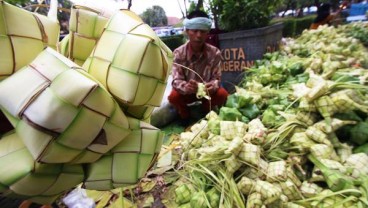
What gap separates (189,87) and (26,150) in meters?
1.82

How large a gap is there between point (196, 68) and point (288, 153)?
151 centimetres

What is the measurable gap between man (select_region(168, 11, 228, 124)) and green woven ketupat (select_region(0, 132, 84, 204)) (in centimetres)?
178

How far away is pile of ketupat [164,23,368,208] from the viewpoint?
3.06ft

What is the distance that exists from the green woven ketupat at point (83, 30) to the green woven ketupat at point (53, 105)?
0.09m

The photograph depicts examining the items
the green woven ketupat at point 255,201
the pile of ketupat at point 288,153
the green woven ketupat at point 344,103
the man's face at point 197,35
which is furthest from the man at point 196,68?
the green woven ketupat at point 255,201

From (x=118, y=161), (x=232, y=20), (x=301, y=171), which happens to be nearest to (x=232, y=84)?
(x=232, y=20)

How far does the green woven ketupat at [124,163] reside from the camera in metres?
0.44

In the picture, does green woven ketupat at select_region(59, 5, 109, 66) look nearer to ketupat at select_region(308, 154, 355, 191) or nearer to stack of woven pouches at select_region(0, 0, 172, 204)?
stack of woven pouches at select_region(0, 0, 172, 204)

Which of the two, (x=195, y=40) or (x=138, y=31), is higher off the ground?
(x=138, y=31)

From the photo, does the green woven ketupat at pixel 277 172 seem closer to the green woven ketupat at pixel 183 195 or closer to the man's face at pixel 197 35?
the green woven ketupat at pixel 183 195

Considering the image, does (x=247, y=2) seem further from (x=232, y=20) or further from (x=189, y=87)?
(x=189, y=87)

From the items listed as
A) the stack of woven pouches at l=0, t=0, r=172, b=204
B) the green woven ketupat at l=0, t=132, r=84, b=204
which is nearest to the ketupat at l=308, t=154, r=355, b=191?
the stack of woven pouches at l=0, t=0, r=172, b=204

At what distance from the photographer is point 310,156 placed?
1062mm

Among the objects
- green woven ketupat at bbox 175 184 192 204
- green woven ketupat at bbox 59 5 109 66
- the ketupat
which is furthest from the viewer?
green woven ketupat at bbox 175 184 192 204
